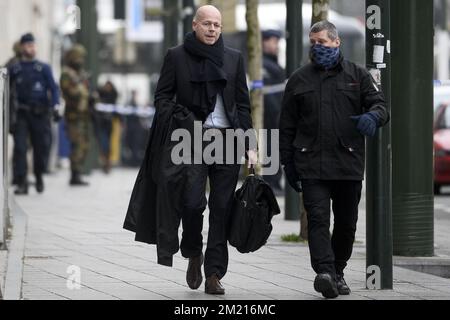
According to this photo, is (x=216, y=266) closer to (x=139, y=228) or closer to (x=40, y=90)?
(x=139, y=228)

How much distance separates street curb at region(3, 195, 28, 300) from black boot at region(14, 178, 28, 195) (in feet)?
11.6

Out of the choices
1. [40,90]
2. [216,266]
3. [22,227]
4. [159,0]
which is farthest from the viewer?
[159,0]

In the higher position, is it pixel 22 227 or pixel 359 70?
pixel 359 70

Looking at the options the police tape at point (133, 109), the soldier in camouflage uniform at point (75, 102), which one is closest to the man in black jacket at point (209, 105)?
the police tape at point (133, 109)

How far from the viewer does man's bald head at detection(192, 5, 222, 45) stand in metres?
9.70

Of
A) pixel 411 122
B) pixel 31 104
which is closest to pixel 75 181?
pixel 31 104

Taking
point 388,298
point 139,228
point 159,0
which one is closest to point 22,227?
point 139,228

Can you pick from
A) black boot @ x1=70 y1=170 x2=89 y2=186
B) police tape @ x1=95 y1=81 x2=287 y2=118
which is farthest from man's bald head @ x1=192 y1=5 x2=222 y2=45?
black boot @ x1=70 y1=170 x2=89 y2=186

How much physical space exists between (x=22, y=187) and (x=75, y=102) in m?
2.61

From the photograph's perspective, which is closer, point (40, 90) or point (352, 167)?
point (352, 167)

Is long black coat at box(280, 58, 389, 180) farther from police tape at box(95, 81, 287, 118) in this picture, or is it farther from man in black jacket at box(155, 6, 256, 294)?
police tape at box(95, 81, 287, 118)

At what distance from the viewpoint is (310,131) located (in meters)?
9.62

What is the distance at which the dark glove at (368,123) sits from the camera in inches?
371
